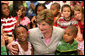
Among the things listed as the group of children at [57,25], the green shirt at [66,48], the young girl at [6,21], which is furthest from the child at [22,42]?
the young girl at [6,21]

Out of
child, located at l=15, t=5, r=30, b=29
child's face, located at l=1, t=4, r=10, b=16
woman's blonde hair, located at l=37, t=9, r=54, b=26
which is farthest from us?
child, located at l=15, t=5, r=30, b=29

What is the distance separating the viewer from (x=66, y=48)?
7.59ft

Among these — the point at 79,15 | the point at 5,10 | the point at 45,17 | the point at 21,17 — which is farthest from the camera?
the point at 21,17

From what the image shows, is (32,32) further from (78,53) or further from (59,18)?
(59,18)

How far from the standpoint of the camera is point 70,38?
231cm

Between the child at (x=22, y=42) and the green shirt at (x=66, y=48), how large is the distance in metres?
0.35

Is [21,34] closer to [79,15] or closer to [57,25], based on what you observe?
[57,25]

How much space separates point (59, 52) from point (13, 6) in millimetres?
1521

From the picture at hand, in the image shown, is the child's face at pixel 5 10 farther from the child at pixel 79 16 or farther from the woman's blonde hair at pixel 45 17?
the child at pixel 79 16

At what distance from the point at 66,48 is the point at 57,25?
2.56ft

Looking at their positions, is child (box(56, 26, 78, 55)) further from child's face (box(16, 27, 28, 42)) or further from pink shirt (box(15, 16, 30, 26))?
pink shirt (box(15, 16, 30, 26))

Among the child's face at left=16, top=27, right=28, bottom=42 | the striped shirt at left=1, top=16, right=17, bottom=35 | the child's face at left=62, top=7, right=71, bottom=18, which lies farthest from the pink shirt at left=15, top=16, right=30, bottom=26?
the child's face at left=16, top=27, right=28, bottom=42

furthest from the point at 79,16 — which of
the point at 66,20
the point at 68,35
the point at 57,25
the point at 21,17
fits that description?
the point at 21,17

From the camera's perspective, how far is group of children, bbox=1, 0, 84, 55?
2.29m
